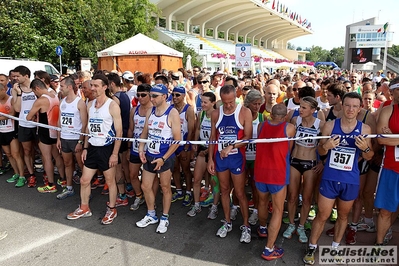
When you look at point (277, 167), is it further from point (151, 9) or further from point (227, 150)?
point (151, 9)

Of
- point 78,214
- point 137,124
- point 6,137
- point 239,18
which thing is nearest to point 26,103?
point 6,137

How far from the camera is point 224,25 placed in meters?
50.8

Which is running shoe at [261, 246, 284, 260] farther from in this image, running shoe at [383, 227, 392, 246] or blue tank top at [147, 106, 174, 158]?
blue tank top at [147, 106, 174, 158]

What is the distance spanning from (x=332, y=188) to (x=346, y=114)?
80cm

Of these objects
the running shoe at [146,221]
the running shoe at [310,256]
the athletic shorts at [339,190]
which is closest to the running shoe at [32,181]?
the running shoe at [146,221]

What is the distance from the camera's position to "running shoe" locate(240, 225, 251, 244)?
3.91 metres

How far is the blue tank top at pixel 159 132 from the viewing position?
4.08 meters

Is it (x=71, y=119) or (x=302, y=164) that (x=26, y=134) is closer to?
(x=71, y=119)

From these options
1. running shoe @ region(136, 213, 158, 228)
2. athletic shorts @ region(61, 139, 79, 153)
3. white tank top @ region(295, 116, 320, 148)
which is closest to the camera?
white tank top @ region(295, 116, 320, 148)

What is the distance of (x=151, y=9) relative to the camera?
25.6 meters

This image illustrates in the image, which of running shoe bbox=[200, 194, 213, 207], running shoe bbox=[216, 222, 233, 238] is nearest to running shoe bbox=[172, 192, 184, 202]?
running shoe bbox=[200, 194, 213, 207]

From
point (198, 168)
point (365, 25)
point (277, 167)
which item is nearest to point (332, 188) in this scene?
point (277, 167)

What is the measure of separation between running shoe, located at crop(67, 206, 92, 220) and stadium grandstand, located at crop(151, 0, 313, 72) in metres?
20.5

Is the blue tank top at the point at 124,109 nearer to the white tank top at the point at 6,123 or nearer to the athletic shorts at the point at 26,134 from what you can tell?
the athletic shorts at the point at 26,134
